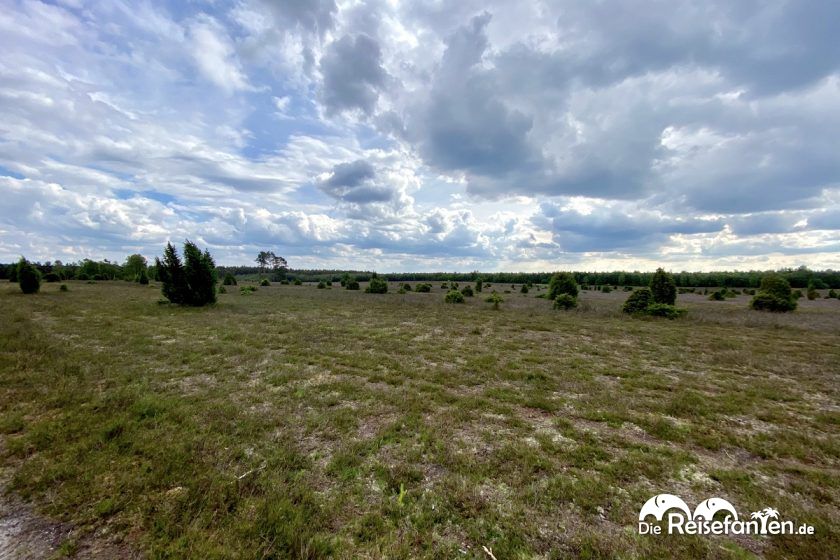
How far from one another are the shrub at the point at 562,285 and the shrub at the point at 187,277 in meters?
30.9

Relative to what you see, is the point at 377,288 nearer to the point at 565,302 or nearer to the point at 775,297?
the point at 565,302

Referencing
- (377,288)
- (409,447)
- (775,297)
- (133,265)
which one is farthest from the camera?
(133,265)

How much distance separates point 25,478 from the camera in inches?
160

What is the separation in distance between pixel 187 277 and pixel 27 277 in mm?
21013

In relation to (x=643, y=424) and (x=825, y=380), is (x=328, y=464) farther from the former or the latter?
(x=825, y=380)

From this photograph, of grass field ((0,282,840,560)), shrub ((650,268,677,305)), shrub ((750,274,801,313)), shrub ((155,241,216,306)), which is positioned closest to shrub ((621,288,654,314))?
shrub ((650,268,677,305))

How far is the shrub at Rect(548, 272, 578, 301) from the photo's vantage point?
2991cm

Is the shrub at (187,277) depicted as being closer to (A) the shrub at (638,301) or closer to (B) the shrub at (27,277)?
(B) the shrub at (27,277)

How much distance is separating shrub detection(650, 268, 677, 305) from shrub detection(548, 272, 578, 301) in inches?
253

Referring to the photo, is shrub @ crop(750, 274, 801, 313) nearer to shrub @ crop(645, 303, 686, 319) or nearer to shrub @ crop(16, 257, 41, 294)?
shrub @ crop(645, 303, 686, 319)

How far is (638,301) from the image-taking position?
2386 centimetres

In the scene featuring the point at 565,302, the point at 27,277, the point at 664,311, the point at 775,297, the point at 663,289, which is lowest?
the point at 664,311

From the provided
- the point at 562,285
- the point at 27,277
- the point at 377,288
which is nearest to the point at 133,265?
the point at 27,277

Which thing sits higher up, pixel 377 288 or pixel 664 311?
pixel 377 288
